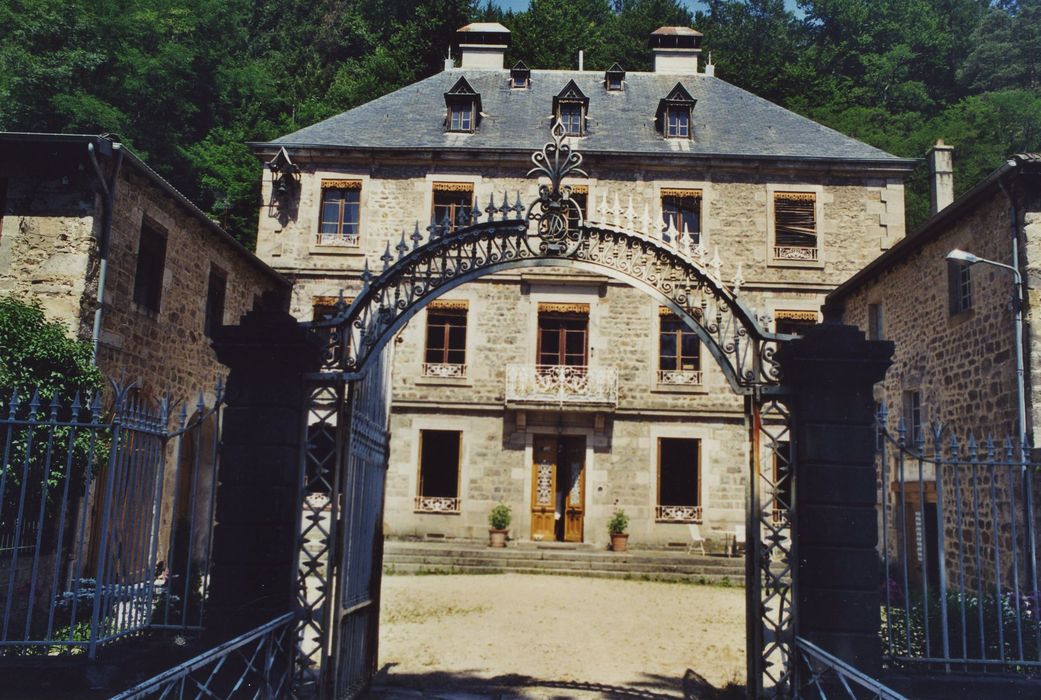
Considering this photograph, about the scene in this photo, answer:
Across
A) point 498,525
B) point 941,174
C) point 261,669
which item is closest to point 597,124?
point 941,174

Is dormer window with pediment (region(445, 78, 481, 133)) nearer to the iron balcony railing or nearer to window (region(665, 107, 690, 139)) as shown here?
window (region(665, 107, 690, 139))

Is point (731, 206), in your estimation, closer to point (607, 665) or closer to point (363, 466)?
point (607, 665)

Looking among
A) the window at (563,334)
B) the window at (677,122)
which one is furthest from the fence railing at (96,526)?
the window at (677,122)

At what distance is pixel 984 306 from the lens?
38.1 ft

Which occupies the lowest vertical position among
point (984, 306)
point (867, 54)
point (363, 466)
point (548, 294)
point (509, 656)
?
point (509, 656)

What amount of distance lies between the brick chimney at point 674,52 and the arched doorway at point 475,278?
19.2 m

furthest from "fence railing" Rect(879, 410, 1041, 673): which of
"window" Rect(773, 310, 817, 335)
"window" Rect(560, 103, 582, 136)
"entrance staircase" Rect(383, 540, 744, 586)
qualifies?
"window" Rect(560, 103, 582, 136)

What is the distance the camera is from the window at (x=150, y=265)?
1203cm

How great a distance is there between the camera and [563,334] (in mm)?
19250

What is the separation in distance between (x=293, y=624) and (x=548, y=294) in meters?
14.7

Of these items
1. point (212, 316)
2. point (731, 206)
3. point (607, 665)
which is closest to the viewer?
point (607, 665)

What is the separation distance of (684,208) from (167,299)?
12046 millimetres

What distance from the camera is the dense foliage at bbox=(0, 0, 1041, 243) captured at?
22.2 metres

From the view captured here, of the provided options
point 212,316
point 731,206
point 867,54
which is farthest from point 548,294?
point 867,54
